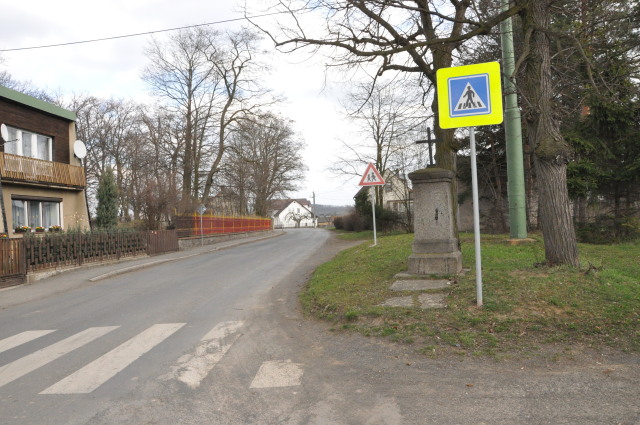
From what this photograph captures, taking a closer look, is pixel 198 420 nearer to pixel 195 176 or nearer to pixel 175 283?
pixel 175 283

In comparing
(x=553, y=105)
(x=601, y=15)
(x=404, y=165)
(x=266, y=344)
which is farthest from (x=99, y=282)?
(x=404, y=165)

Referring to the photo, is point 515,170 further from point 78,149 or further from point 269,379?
point 78,149

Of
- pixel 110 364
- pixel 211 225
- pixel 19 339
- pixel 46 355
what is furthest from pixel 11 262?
pixel 211 225

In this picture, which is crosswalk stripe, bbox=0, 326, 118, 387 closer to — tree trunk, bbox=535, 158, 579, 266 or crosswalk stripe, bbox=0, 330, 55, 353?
crosswalk stripe, bbox=0, 330, 55, 353

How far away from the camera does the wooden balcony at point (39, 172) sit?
18500mm

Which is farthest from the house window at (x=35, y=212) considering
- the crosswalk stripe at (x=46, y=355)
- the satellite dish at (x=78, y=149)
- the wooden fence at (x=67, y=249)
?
the crosswalk stripe at (x=46, y=355)

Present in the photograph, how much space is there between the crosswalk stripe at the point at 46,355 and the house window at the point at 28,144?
51.4 ft

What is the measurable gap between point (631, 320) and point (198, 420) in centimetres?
473

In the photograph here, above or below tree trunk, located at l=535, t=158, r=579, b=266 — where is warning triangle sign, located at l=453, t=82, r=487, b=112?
above

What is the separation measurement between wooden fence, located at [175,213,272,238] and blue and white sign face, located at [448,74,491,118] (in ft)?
75.2

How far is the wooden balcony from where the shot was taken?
18500mm

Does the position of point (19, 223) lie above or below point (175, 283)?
above

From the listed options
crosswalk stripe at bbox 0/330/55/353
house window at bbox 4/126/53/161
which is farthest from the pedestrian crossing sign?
house window at bbox 4/126/53/161

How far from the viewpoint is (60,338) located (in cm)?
645
